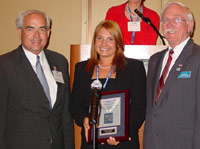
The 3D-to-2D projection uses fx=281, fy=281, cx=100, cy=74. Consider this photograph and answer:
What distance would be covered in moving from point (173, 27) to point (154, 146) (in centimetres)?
119

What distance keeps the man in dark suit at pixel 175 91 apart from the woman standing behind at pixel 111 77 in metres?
0.11

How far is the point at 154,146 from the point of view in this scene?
272 cm

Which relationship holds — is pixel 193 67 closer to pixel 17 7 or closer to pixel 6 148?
pixel 6 148

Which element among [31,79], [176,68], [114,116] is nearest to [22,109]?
[31,79]

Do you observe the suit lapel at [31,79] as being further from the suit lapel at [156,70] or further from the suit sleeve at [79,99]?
the suit lapel at [156,70]

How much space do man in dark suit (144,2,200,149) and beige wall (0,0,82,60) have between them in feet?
7.55

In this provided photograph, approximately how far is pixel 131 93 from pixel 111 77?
27cm

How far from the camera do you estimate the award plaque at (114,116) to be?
8.59 ft

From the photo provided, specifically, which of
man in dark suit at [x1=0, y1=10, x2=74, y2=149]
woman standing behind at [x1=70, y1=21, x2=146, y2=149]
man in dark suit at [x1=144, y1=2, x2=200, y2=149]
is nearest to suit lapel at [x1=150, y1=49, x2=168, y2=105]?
man in dark suit at [x1=144, y1=2, x2=200, y2=149]

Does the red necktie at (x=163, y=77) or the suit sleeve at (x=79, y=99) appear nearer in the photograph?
the red necktie at (x=163, y=77)

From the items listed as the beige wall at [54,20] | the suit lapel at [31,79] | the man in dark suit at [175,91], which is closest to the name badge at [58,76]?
the suit lapel at [31,79]

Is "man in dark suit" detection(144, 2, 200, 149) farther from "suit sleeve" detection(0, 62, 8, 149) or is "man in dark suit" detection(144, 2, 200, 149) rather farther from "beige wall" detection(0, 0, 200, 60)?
"beige wall" detection(0, 0, 200, 60)

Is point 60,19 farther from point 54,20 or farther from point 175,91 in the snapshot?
point 175,91

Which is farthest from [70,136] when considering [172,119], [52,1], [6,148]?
[52,1]
